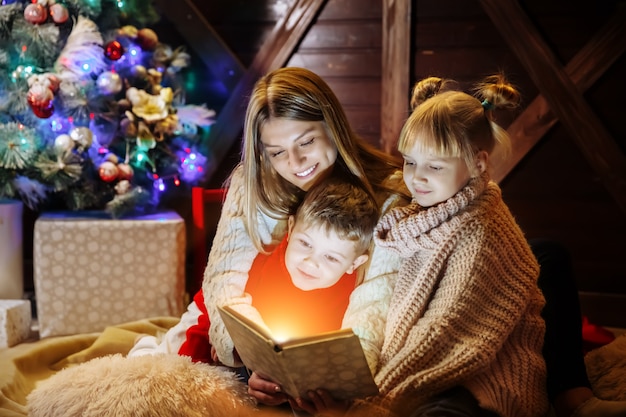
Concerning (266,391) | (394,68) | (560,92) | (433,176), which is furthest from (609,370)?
(394,68)

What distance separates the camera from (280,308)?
1.64 metres

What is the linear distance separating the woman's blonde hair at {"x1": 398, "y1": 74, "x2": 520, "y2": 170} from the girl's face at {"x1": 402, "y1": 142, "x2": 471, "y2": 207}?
0.02 meters

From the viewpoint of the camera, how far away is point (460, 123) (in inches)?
58.8

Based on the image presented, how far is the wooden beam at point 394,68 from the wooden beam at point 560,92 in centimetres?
34

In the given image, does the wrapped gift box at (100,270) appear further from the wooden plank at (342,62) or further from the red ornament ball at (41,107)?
the wooden plank at (342,62)

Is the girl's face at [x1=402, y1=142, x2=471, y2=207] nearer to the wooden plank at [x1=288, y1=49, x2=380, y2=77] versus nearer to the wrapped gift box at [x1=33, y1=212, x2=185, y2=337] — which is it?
the wrapped gift box at [x1=33, y1=212, x2=185, y2=337]

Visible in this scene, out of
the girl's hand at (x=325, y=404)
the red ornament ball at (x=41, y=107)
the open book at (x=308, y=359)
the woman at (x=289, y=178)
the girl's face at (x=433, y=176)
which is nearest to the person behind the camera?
the open book at (x=308, y=359)

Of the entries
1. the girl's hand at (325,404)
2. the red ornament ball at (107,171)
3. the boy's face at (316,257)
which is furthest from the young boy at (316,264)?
the red ornament ball at (107,171)

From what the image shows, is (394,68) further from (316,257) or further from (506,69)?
(316,257)

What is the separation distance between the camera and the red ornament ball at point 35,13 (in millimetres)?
2367

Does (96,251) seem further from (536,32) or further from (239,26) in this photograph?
(536,32)

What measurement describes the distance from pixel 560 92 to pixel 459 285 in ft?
5.28

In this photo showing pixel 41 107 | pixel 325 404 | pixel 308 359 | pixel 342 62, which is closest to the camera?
pixel 308 359

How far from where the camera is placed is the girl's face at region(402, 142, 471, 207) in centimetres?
149
